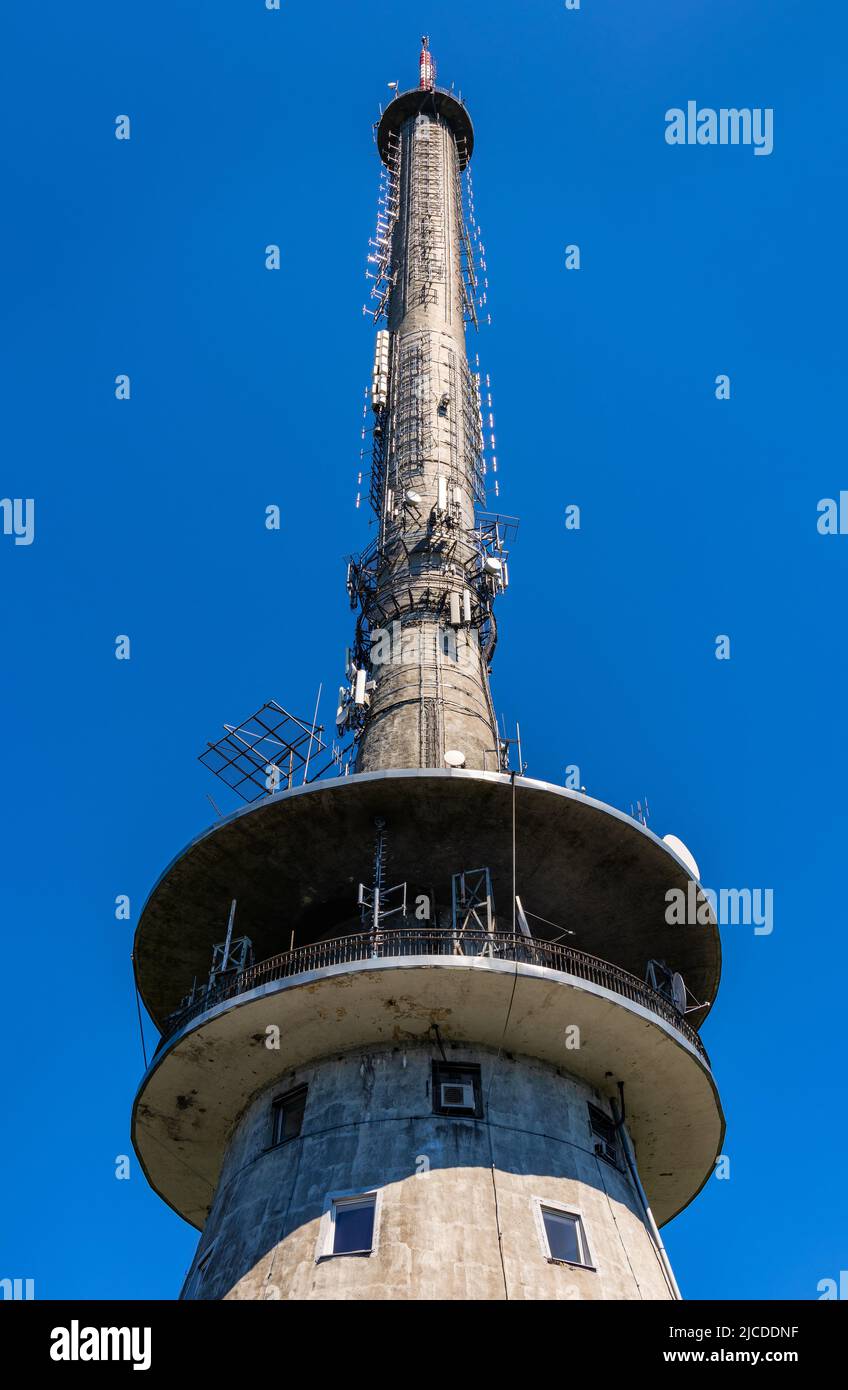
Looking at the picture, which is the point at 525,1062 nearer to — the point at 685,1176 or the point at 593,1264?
the point at 593,1264

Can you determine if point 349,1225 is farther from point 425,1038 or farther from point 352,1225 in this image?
point 425,1038

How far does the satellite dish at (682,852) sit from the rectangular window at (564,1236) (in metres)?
8.34

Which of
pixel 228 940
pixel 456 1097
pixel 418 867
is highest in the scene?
pixel 418 867

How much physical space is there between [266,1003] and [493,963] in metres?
4.24

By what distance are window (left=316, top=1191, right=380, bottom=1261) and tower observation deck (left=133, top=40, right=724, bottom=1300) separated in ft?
0.16

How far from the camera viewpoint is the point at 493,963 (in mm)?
21656

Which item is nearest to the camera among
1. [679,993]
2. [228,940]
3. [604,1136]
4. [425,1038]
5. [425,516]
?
[425,1038]

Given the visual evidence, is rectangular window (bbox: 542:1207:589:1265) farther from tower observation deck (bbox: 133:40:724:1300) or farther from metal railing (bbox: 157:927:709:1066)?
metal railing (bbox: 157:927:709:1066)

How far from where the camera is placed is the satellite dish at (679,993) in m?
25.3

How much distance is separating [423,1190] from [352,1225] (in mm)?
1289

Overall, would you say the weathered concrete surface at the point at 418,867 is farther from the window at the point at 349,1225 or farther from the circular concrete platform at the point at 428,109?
the circular concrete platform at the point at 428,109

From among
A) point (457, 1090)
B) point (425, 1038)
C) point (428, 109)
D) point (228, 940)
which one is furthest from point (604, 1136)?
point (428, 109)

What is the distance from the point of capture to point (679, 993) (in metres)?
25.7

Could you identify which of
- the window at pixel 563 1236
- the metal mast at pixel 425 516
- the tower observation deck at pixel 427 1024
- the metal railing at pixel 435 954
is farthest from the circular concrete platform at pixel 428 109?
the window at pixel 563 1236
